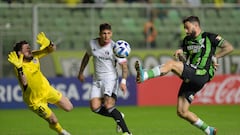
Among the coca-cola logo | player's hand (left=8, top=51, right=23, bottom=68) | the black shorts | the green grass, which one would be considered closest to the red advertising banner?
the coca-cola logo

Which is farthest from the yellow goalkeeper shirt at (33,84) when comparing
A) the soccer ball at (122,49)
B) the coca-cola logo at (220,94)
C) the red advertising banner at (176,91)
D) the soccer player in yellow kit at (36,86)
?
the coca-cola logo at (220,94)

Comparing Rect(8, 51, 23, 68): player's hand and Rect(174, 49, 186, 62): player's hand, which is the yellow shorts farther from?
Rect(174, 49, 186, 62): player's hand

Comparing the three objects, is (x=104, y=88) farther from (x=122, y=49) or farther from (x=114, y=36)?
(x=114, y=36)

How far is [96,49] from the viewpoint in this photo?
1456 centimetres

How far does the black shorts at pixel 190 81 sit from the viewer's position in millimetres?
13245

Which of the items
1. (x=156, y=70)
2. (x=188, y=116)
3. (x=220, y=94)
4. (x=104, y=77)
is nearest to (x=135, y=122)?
(x=104, y=77)

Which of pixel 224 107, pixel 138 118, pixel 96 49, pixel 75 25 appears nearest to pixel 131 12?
pixel 75 25

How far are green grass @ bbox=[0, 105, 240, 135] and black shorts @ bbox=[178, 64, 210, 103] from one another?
76.8 inches

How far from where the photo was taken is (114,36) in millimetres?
26250

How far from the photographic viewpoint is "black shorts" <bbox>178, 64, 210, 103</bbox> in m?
13.2

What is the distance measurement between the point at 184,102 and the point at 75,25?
1289 centimetres

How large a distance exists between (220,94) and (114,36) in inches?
160

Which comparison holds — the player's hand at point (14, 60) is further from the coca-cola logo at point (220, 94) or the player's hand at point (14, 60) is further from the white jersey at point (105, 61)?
the coca-cola logo at point (220, 94)

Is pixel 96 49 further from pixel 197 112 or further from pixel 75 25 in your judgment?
pixel 75 25
